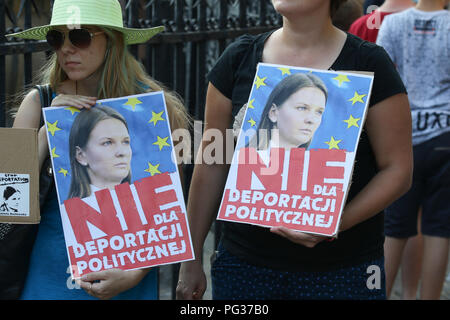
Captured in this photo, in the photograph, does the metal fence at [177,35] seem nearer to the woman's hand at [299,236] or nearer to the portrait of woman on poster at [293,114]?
the portrait of woman on poster at [293,114]

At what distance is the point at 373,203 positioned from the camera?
2.42 metres

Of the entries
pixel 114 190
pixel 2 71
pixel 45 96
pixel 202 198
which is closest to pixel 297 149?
pixel 202 198

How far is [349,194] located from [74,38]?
107cm

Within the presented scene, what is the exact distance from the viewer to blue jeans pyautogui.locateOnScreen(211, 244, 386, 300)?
2520 millimetres

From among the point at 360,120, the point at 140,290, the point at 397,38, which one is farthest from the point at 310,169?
the point at 397,38

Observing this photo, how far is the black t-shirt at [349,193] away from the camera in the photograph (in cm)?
242

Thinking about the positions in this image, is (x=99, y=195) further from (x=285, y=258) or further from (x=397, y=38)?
(x=397, y=38)

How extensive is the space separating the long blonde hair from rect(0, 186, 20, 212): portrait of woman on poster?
0.42m

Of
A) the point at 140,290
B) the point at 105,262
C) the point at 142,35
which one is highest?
the point at 142,35

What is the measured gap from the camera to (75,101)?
2482 millimetres

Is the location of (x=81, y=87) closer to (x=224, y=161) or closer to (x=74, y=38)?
(x=74, y=38)

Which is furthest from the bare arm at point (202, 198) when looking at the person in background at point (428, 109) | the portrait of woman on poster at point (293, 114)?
the person in background at point (428, 109)
